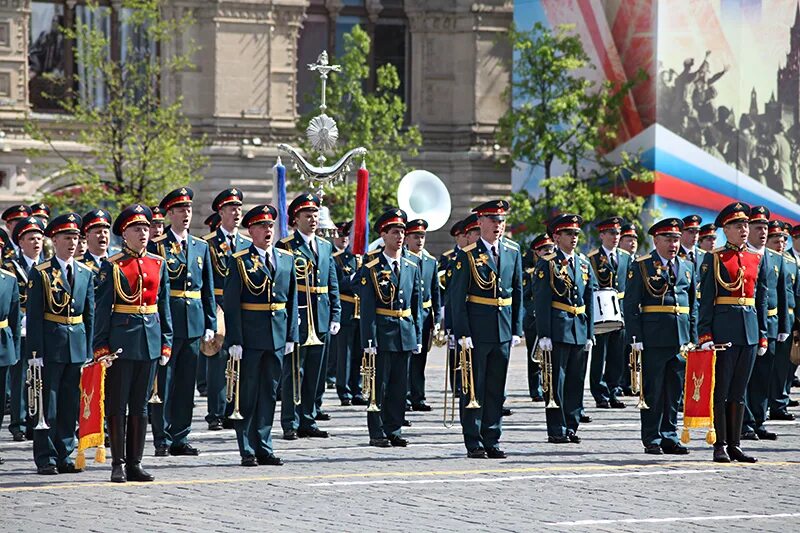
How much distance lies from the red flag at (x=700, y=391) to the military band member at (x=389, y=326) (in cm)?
249

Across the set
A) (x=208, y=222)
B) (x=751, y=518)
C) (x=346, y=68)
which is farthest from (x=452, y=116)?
(x=751, y=518)

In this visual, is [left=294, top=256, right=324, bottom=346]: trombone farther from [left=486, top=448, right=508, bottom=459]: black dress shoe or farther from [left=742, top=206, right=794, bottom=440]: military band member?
[left=742, top=206, right=794, bottom=440]: military band member

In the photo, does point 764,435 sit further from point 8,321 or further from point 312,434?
point 8,321

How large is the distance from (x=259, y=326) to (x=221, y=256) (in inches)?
101

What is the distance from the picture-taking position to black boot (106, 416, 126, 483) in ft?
45.5

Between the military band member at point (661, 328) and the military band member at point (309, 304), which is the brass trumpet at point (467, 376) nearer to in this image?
the military band member at point (661, 328)

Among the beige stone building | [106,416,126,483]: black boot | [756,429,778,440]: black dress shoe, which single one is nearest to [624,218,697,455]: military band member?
[756,429,778,440]: black dress shoe

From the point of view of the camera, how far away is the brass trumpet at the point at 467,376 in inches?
619

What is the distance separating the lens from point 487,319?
15.8 meters

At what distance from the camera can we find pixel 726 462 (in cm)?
1543

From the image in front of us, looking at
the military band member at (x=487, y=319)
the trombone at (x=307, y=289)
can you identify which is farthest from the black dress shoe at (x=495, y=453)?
the trombone at (x=307, y=289)

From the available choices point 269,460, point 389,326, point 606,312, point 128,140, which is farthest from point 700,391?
point 128,140

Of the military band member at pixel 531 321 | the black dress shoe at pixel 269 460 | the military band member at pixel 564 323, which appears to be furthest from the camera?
the military band member at pixel 531 321

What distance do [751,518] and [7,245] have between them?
790 cm
